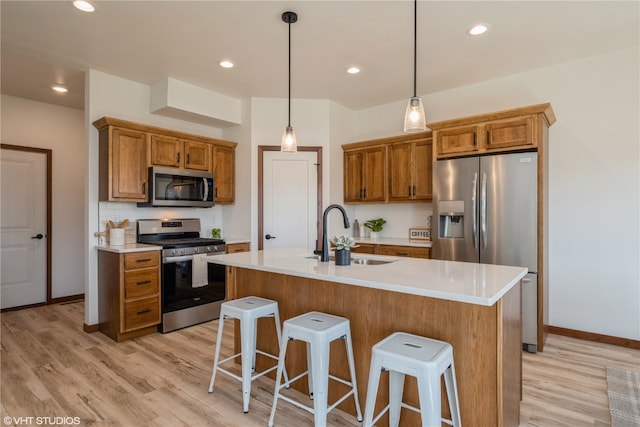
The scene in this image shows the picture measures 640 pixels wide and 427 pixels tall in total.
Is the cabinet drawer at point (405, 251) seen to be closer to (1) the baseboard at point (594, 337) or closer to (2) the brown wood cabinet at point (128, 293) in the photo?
(1) the baseboard at point (594, 337)

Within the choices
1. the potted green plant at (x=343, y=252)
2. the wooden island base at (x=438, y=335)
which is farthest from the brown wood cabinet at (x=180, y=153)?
the potted green plant at (x=343, y=252)

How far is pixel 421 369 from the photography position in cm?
151

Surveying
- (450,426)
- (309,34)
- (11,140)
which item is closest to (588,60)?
(309,34)

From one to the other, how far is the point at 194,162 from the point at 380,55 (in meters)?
2.54

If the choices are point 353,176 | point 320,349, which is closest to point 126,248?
point 320,349

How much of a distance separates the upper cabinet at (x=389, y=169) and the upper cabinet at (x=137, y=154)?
74.1 inches

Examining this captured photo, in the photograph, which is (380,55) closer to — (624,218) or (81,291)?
(624,218)

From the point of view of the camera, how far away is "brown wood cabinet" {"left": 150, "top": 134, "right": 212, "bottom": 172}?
160 inches

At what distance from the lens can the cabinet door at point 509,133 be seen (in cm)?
327

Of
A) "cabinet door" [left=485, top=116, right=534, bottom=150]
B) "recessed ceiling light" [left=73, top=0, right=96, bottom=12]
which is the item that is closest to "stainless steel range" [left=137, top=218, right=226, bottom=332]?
"recessed ceiling light" [left=73, top=0, right=96, bottom=12]

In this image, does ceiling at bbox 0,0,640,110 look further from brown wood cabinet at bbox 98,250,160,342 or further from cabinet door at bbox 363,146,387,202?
brown wood cabinet at bbox 98,250,160,342

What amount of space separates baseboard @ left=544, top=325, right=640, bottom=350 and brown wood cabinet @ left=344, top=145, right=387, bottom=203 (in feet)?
7.69

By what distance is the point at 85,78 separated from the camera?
3.90 metres

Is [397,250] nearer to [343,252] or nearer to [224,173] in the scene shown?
[343,252]
